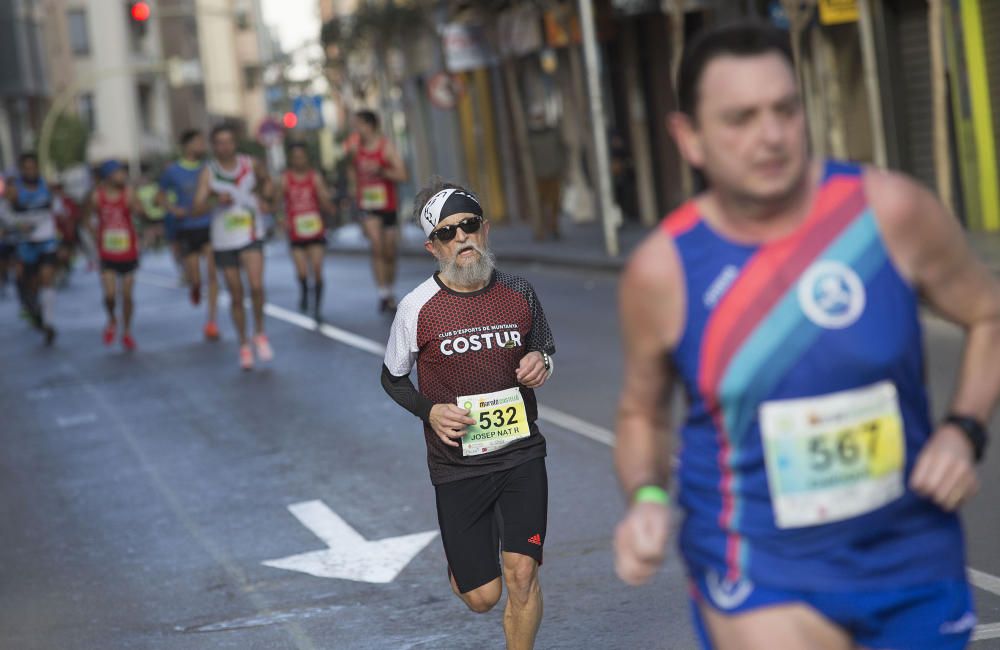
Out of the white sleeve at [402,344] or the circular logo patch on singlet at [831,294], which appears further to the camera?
the white sleeve at [402,344]

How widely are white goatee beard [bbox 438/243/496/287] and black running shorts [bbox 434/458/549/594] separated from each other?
1.94ft

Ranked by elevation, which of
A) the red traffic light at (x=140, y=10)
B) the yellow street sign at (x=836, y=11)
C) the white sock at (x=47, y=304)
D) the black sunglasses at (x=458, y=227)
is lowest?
the white sock at (x=47, y=304)

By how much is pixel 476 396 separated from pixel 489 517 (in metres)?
0.37

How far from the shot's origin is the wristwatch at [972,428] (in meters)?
3.47

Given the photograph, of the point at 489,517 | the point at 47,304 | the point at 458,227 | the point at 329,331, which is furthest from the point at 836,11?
the point at 489,517

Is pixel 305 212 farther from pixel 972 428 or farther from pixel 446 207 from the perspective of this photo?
pixel 972 428

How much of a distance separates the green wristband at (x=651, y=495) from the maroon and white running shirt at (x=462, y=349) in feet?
7.86

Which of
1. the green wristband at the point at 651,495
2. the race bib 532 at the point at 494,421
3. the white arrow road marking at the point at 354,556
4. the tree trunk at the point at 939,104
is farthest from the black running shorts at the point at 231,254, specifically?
the green wristband at the point at 651,495

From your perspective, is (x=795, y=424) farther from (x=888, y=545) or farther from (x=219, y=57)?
(x=219, y=57)

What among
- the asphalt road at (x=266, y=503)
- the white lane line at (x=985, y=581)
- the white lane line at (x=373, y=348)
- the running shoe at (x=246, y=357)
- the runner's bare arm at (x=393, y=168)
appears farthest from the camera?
the runner's bare arm at (x=393, y=168)

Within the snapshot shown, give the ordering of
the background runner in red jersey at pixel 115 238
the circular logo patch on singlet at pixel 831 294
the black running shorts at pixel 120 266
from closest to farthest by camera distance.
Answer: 1. the circular logo patch on singlet at pixel 831 294
2. the background runner in red jersey at pixel 115 238
3. the black running shorts at pixel 120 266

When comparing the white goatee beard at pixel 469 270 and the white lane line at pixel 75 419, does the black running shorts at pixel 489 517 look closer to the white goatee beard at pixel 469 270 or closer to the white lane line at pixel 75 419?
the white goatee beard at pixel 469 270

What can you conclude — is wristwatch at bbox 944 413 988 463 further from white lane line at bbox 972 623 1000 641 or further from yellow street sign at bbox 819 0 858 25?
yellow street sign at bbox 819 0 858 25

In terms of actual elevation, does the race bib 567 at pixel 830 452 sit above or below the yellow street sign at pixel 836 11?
below
